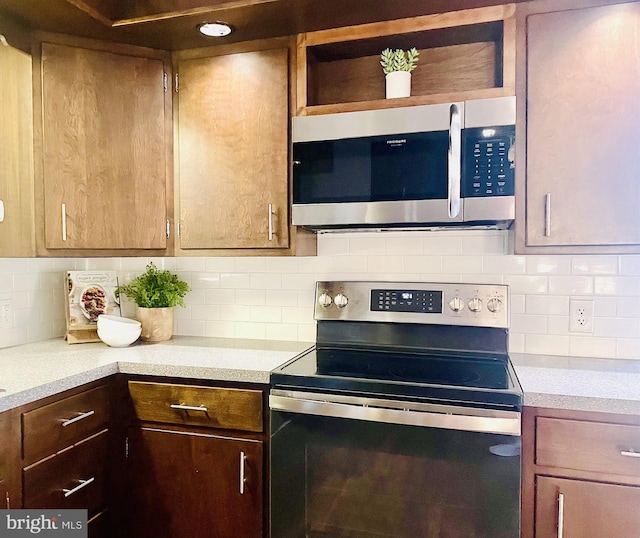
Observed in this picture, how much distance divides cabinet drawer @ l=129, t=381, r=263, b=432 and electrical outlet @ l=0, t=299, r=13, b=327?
0.69m

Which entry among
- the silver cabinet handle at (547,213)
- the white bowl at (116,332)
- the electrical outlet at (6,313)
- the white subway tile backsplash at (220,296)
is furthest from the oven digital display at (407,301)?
the electrical outlet at (6,313)

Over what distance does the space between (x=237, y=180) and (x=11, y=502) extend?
1.22 m

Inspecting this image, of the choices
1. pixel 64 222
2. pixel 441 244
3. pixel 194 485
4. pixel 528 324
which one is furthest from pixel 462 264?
pixel 64 222

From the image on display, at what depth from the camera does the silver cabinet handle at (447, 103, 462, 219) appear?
1642mm

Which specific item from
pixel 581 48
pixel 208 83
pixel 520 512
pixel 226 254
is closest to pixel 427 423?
pixel 520 512

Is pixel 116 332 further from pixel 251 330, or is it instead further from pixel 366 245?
pixel 366 245

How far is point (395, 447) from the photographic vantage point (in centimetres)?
144

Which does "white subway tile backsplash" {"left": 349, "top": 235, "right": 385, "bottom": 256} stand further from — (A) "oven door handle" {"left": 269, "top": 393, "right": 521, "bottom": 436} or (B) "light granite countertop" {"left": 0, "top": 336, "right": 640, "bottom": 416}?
(A) "oven door handle" {"left": 269, "top": 393, "right": 521, "bottom": 436}

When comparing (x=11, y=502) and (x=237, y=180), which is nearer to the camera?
(x=11, y=502)

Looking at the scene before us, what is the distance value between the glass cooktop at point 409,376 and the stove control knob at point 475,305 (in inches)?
6.6

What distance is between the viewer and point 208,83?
1941 millimetres

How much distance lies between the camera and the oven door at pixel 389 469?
1.36 meters

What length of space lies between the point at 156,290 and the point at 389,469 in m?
1.24

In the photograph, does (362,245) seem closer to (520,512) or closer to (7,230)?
(520,512)
